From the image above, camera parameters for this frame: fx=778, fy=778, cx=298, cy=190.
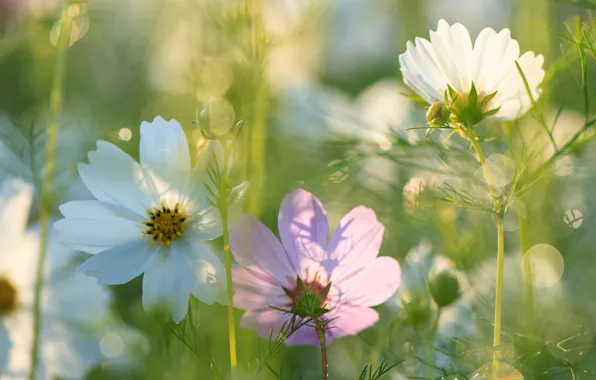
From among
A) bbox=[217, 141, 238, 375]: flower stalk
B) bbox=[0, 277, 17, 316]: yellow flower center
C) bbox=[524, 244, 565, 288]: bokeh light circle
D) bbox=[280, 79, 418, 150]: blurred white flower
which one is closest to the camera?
bbox=[217, 141, 238, 375]: flower stalk

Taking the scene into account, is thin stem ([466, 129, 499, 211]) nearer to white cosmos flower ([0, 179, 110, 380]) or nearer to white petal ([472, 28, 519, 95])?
white petal ([472, 28, 519, 95])

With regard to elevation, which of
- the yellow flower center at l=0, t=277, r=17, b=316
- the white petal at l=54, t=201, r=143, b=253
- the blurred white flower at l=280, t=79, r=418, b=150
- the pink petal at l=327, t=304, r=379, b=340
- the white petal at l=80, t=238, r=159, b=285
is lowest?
the pink petal at l=327, t=304, r=379, b=340

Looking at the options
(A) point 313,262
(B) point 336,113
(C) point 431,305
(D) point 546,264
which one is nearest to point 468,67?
(A) point 313,262

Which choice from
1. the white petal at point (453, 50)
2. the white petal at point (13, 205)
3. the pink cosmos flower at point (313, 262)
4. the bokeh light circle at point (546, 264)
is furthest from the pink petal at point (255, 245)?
the bokeh light circle at point (546, 264)

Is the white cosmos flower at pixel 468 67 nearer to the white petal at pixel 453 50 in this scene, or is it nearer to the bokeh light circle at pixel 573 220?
the white petal at pixel 453 50

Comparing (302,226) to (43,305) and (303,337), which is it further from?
(43,305)

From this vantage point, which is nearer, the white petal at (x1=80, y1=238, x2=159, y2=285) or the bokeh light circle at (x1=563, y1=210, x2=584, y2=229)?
the white petal at (x1=80, y1=238, x2=159, y2=285)

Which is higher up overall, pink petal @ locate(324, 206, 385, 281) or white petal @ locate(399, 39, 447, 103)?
white petal @ locate(399, 39, 447, 103)

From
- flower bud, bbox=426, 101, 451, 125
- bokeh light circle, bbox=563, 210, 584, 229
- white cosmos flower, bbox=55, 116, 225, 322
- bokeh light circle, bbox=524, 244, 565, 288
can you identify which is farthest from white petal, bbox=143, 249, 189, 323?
bokeh light circle, bbox=524, 244, 565, 288
